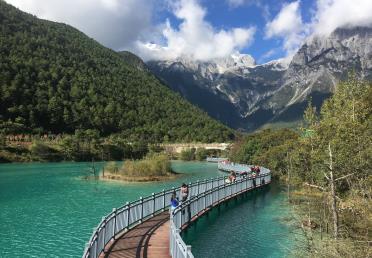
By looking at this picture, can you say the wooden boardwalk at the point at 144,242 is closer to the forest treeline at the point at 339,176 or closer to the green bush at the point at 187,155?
the forest treeline at the point at 339,176

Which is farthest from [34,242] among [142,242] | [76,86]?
[76,86]

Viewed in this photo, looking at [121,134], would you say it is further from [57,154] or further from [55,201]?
[55,201]

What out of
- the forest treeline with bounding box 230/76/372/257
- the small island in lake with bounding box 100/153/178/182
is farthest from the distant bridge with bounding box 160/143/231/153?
the forest treeline with bounding box 230/76/372/257

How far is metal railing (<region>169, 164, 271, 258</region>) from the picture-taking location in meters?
16.1

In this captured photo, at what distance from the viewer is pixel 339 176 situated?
24.7 meters

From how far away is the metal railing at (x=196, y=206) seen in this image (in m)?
16.1

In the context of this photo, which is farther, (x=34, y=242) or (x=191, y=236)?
(x=191, y=236)

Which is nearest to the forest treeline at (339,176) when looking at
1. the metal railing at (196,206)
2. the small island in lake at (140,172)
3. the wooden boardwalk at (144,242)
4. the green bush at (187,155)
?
the metal railing at (196,206)

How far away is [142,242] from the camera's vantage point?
A: 21078mm

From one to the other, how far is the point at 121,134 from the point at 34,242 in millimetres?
151574

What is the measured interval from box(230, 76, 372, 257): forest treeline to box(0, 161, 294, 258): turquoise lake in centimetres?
258

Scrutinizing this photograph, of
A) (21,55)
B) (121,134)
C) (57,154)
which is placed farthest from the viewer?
(21,55)

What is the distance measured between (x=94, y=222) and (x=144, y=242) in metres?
10.7

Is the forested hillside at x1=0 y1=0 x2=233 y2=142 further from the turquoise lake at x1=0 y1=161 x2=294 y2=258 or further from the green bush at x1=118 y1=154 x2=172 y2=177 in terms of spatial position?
the turquoise lake at x1=0 y1=161 x2=294 y2=258
